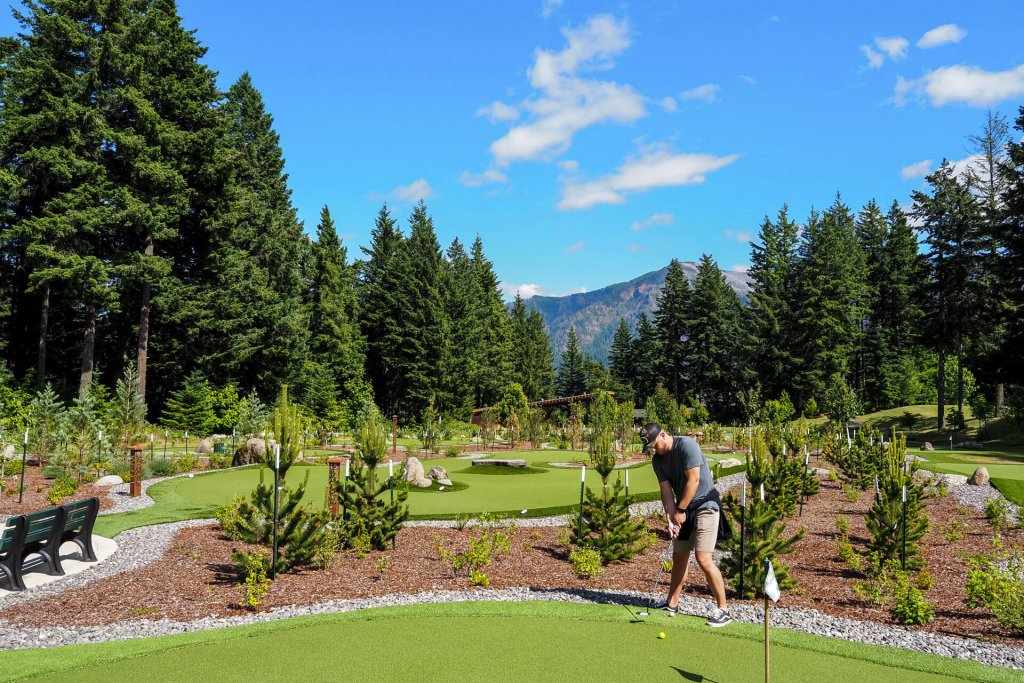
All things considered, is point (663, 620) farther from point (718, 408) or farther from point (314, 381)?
point (718, 408)

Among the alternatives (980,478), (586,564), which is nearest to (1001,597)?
(586,564)

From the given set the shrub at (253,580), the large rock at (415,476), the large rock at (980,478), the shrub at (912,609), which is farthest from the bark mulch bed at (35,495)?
the large rock at (980,478)

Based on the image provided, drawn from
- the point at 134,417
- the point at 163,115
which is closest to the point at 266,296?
the point at 163,115

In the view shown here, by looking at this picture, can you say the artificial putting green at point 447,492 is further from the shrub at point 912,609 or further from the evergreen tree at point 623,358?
the evergreen tree at point 623,358

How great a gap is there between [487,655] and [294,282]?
3837cm

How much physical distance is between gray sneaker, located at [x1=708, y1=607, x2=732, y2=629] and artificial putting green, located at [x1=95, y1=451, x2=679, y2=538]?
18.4 feet

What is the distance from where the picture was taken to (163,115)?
32.3 m

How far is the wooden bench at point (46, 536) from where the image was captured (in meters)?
7.61

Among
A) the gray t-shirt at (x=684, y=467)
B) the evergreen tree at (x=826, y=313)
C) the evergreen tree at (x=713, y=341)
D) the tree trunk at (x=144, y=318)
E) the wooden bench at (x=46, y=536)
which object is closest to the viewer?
the gray t-shirt at (x=684, y=467)

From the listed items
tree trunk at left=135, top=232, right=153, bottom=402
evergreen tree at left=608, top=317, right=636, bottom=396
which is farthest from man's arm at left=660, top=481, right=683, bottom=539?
evergreen tree at left=608, top=317, right=636, bottom=396

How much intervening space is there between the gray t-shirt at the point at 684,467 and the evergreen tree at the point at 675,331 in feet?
201

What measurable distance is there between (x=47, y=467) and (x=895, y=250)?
63582 mm

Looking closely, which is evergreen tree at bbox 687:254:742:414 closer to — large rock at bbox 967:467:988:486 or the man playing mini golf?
large rock at bbox 967:467:988:486

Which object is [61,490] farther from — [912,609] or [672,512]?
[912,609]
